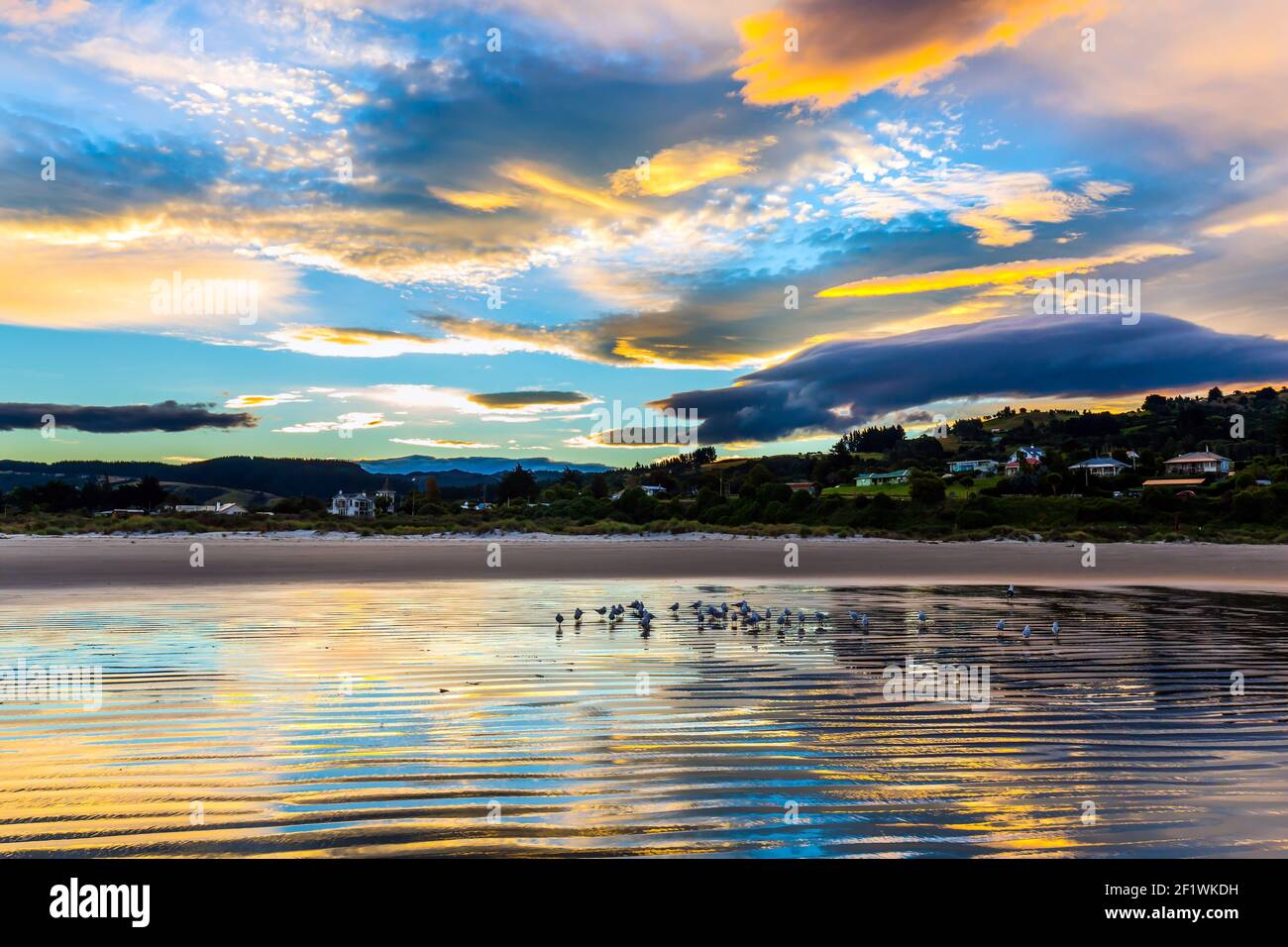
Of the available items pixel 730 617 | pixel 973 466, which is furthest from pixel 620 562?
pixel 973 466

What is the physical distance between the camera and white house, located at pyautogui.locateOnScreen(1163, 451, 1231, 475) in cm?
9875

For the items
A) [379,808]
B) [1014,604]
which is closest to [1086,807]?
[379,808]

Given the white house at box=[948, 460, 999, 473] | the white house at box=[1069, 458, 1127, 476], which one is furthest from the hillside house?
the white house at box=[1069, 458, 1127, 476]

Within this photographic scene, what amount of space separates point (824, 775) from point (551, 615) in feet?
40.2

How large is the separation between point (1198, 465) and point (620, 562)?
9485 centimetres

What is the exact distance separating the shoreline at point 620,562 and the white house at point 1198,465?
58652 mm

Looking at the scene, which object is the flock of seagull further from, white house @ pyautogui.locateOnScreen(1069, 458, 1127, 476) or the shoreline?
white house @ pyautogui.locateOnScreen(1069, 458, 1127, 476)

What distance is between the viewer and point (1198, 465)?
103312mm

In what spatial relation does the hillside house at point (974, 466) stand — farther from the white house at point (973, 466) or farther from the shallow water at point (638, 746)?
the shallow water at point (638, 746)

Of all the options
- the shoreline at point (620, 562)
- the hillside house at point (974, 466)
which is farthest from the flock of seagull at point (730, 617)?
the hillside house at point (974, 466)

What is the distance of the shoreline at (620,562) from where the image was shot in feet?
95.9

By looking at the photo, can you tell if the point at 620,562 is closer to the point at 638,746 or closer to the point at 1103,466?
the point at 638,746

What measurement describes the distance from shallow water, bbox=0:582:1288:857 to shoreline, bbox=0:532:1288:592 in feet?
46.9
